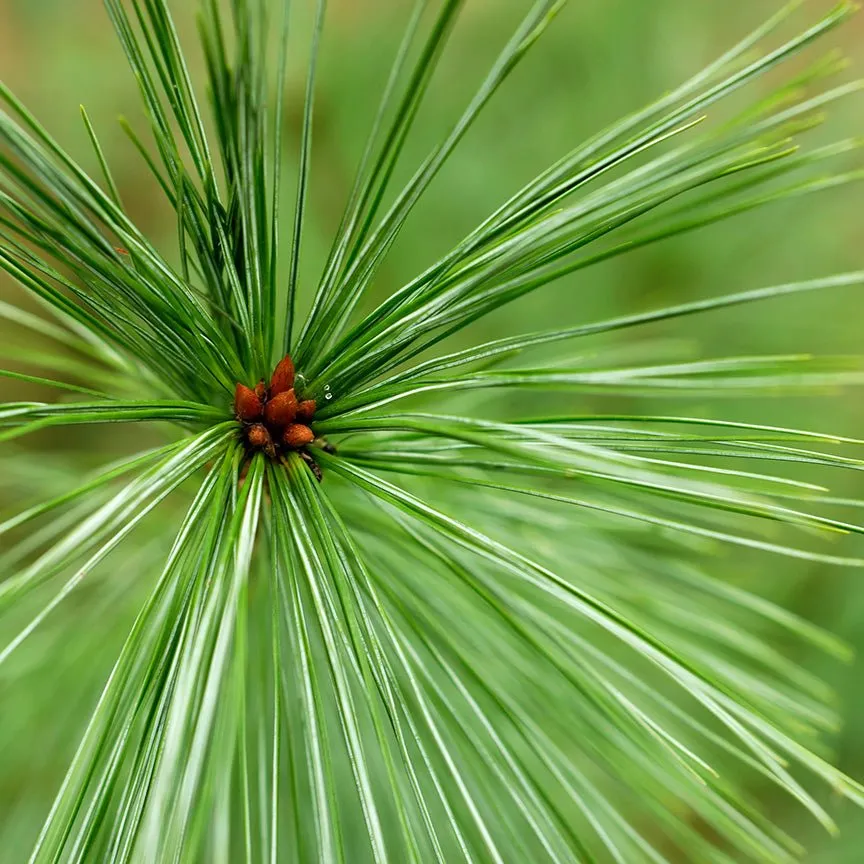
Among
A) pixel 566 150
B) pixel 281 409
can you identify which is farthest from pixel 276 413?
pixel 566 150

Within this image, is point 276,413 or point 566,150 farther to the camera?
point 566,150

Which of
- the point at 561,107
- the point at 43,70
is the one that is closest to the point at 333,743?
the point at 561,107

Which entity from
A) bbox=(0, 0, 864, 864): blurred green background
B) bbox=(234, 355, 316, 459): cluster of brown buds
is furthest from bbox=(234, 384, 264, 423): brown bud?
bbox=(0, 0, 864, 864): blurred green background

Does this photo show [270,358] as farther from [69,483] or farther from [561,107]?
[561,107]

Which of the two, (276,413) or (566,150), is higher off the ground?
(566,150)

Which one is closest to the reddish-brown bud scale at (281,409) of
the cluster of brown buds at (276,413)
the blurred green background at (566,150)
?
the cluster of brown buds at (276,413)

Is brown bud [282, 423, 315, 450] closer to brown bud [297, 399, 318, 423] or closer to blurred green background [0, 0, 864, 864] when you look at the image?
brown bud [297, 399, 318, 423]

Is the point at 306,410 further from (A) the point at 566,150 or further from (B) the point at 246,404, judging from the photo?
(A) the point at 566,150
